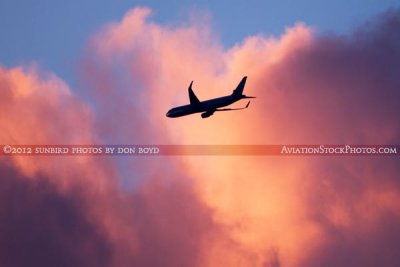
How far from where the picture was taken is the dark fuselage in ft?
244

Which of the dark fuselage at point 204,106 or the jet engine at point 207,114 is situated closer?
the jet engine at point 207,114

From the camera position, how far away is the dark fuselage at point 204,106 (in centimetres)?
7444

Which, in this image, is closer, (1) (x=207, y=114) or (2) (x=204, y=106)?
(1) (x=207, y=114)

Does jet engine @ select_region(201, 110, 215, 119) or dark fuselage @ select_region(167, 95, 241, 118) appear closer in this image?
jet engine @ select_region(201, 110, 215, 119)

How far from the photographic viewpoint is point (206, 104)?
2931 inches

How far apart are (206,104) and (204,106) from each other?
0.23 metres

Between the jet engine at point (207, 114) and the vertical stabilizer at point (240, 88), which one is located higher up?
the vertical stabilizer at point (240, 88)

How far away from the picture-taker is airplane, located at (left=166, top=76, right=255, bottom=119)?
7438cm

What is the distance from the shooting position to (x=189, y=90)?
242ft

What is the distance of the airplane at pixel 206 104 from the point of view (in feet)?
244

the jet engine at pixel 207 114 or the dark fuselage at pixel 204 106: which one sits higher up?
the dark fuselage at pixel 204 106

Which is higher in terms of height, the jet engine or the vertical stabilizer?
the vertical stabilizer

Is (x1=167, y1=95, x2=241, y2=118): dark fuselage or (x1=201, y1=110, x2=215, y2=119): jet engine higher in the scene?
(x1=167, y1=95, x2=241, y2=118): dark fuselage

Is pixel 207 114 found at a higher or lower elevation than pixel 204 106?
lower
